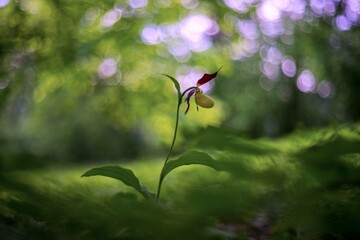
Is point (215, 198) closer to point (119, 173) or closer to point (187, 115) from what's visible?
point (119, 173)

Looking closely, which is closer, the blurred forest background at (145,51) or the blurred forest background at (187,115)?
the blurred forest background at (187,115)

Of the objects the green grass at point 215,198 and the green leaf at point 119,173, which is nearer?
the green grass at point 215,198

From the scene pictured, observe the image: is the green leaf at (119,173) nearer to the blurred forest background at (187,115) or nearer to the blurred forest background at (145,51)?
the blurred forest background at (187,115)

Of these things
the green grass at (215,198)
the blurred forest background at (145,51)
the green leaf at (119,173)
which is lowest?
the green grass at (215,198)

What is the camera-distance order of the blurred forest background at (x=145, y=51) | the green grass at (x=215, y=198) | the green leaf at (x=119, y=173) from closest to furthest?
the green grass at (x=215, y=198), the green leaf at (x=119, y=173), the blurred forest background at (x=145, y=51)

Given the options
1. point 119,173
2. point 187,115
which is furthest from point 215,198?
point 187,115

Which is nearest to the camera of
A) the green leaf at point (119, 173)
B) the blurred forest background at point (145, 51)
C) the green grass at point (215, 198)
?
the green grass at point (215, 198)

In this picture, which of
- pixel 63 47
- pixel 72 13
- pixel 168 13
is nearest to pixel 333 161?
pixel 72 13

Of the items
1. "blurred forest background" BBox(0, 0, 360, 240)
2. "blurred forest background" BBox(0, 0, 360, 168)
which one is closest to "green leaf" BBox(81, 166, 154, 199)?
"blurred forest background" BBox(0, 0, 360, 240)

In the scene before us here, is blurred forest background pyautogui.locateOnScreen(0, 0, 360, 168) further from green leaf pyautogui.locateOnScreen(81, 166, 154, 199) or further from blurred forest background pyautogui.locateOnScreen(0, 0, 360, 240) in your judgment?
Result: green leaf pyautogui.locateOnScreen(81, 166, 154, 199)

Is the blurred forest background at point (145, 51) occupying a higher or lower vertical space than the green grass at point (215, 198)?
higher

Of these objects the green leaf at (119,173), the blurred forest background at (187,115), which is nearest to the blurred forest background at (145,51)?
the blurred forest background at (187,115)
